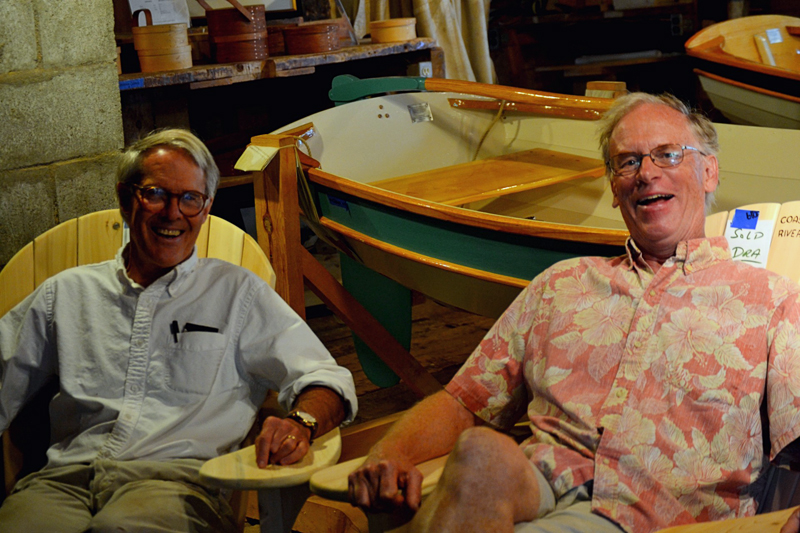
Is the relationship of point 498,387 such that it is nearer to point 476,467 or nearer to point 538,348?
point 538,348

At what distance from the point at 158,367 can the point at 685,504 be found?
1.09 metres

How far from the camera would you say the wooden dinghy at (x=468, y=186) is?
2424 millimetres

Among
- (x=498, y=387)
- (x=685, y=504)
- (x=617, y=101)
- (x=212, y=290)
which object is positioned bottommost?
(x=685, y=504)

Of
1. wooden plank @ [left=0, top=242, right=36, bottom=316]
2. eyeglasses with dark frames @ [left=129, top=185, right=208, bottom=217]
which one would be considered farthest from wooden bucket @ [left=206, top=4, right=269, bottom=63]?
eyeglasses with dark frames @ [left=129, top=185, right=208, bottom=217]

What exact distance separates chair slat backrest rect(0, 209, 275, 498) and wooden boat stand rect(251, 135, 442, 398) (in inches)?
20.2

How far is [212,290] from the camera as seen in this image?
1.78 m

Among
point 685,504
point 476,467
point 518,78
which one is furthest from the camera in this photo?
point 518,78

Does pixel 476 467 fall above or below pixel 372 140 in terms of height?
below

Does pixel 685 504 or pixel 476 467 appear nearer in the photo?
pixel 476 467

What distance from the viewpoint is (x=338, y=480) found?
1.41m

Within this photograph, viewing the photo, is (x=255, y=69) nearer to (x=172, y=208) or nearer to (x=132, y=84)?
(x=132, y=84)

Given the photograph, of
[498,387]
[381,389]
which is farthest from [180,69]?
[498,387]

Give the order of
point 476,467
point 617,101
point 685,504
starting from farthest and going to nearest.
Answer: point 617,101 → point 685,504 → point 476,467

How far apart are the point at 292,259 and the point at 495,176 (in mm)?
1086
